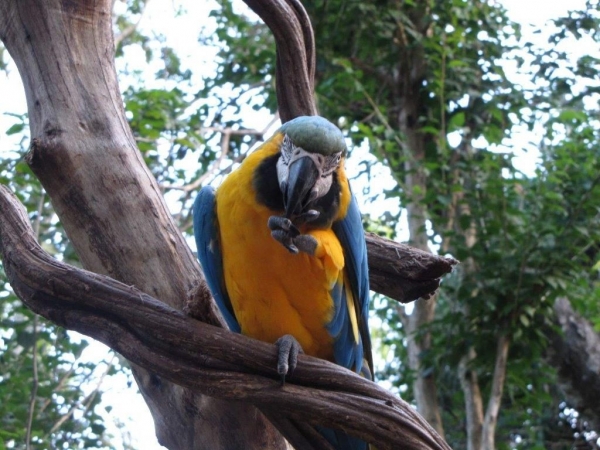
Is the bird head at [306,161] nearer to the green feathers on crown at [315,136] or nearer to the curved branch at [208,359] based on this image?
the green feathers on crown at [315,136]

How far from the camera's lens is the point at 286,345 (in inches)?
86.6

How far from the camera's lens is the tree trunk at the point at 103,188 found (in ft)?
8.01

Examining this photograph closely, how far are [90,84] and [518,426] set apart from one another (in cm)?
441

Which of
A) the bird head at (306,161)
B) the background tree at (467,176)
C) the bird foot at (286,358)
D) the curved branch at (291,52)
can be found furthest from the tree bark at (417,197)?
the bird foot at (286,358)

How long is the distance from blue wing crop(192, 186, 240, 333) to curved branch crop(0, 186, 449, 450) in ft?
1.96

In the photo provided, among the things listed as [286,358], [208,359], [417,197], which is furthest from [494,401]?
[208,359]

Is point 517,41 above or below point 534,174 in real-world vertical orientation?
above

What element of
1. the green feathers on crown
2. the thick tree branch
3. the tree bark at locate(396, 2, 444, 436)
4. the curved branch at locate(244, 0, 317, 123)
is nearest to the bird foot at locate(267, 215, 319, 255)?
the green feathers on crown

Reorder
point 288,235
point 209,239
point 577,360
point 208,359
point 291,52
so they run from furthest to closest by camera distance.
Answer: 1. point 577,360
2. point 291,52
3. point 209,239
4. point 288,235
5. point 208,359

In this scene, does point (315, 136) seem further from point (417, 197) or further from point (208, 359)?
point (417, 197)

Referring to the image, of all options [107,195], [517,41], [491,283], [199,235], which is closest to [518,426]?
[491,283]

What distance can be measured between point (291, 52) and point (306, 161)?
821 millimetres

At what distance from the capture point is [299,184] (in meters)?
2.32

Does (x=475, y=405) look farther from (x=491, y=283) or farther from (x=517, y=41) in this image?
(x=517, y=41)
